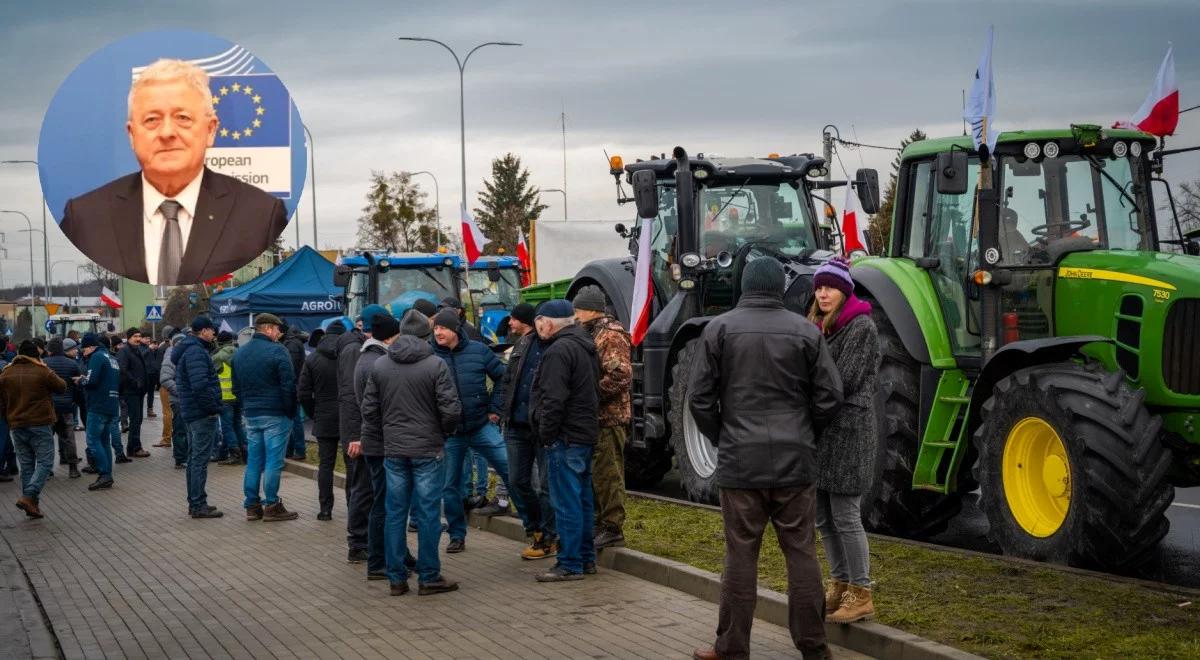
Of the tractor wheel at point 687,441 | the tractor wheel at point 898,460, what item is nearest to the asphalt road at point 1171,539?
the tractor wheel at point 898,460

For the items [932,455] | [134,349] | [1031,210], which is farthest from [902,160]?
[134,349]

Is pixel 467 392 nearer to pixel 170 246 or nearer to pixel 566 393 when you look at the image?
pixel 566 393

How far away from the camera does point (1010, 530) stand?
31.2 ft

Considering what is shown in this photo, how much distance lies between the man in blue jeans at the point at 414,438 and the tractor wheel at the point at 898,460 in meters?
3.23

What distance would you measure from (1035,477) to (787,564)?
322 cm

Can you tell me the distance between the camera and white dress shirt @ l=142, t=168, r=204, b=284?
5262 mm

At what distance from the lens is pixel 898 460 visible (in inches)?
425

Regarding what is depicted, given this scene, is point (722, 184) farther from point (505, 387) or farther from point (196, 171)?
point (196, 171)

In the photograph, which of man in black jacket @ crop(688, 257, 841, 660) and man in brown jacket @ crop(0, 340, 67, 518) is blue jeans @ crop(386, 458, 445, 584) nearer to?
man in black jacket @ crop(688, 257, 841, 660)

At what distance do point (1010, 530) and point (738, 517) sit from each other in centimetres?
323

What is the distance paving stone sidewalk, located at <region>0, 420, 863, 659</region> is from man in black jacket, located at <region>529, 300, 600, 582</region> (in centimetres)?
37

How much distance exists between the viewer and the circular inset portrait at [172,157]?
5.10 meters

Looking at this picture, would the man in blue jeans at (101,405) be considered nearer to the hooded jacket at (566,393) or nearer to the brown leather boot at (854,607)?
the hooded jacket at (566,393)

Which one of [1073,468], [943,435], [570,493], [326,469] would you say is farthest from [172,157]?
[326,469]
